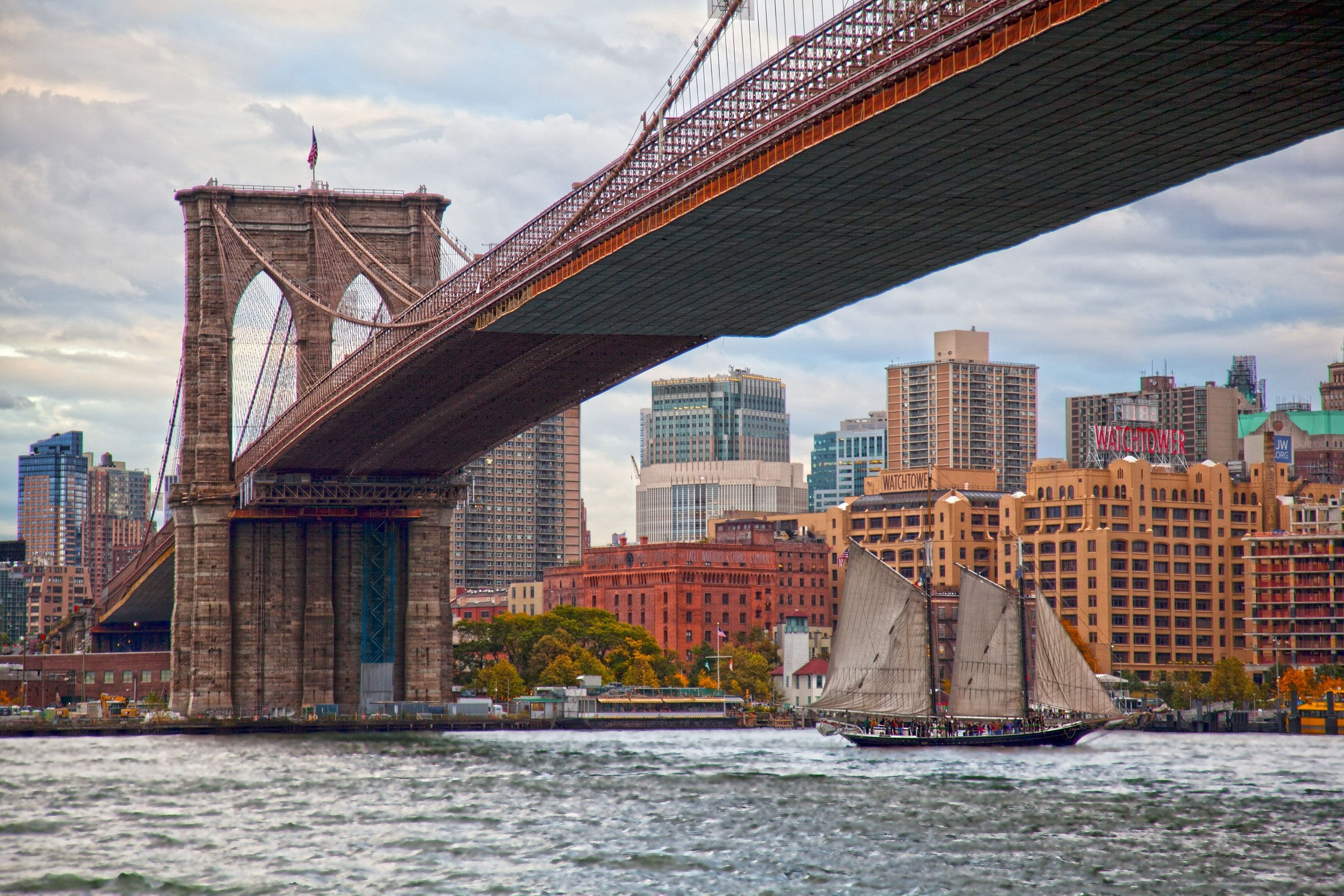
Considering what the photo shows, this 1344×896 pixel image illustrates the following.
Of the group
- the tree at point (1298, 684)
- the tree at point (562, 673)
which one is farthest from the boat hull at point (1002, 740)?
the tree at point (1298, 684)

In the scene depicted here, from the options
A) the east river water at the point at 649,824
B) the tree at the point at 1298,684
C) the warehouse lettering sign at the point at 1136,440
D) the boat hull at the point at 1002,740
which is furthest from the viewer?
the warehouse lettering sign at the point at 1136,440

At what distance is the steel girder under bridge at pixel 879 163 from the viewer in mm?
34312

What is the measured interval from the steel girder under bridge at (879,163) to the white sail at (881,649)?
2351 cm

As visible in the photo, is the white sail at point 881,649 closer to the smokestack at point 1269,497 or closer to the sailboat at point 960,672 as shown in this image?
the sailboat at point 960,672

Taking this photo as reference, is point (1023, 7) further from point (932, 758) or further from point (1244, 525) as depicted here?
point (1244, 525)

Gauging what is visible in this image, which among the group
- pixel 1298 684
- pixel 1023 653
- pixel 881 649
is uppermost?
pixel 881 649

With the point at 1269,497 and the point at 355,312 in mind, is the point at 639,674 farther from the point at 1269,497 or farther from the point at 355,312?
the point at 1269,497

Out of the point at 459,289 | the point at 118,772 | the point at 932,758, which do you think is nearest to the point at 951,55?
the point at 459,289

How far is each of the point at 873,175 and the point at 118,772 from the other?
1238 inches

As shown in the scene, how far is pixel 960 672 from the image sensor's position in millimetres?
87688

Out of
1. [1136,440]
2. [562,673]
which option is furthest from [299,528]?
[1136,440]

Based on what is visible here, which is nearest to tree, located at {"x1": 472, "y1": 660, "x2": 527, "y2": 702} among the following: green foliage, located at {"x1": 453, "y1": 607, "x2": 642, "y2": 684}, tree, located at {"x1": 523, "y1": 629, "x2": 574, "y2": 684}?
tree, located at {"x1": 523, "y1": 629, "x2": 574, "y2": 684}

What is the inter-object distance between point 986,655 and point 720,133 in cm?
4758

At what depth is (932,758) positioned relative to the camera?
7588 cm
